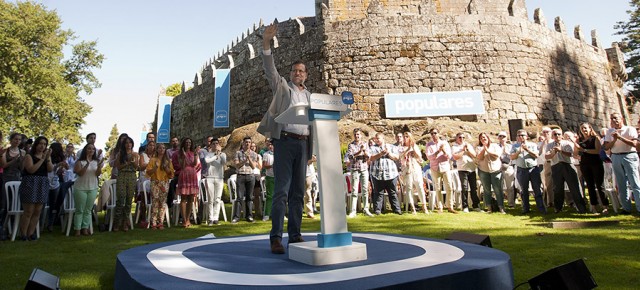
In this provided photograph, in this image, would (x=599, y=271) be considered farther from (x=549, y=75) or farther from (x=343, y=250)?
(x=549, y=75)

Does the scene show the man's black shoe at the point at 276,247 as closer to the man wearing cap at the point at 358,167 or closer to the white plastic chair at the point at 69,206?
the white plastic chair at the point at 69,206

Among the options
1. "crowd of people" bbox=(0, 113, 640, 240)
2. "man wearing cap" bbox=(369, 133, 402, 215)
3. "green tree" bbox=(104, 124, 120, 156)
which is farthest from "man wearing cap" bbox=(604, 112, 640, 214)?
"green tree" bbox=(104, 124, 120, 156)

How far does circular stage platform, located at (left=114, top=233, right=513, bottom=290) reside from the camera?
221cm

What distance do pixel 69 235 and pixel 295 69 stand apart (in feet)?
17.3

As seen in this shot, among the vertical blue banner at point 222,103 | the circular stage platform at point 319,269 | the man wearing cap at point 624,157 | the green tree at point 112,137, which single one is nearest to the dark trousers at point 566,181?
the man wearing cap at point 624,157

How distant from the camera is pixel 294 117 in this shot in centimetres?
320

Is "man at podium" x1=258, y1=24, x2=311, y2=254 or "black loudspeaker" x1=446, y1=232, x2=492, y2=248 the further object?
"black loudspeaker" x1=446, y1=232, x2=492, y2=248

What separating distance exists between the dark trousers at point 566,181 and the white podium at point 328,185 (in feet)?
20.0

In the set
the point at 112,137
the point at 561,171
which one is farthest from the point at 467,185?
the point at 112,137

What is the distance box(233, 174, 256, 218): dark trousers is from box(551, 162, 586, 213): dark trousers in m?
5.94

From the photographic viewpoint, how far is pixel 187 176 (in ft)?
23.8

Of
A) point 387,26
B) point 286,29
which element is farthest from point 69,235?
point 286,29

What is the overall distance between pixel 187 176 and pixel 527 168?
6.65 meters

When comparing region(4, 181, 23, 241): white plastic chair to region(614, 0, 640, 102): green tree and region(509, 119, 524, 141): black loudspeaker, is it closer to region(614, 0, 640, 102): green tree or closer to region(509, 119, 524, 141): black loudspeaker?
region(509, 119, 524, 141): black loudspeaker
